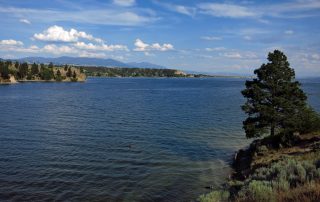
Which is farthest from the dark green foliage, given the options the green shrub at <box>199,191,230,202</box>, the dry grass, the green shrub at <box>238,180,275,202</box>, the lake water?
the dry grass

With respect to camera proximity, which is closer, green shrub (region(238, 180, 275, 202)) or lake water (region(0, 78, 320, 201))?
green shrub (region(238, 180, 275, 202))

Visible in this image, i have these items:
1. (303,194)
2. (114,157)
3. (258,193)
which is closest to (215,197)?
(258,193)

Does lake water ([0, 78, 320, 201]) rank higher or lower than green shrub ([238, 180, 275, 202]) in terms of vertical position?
lower

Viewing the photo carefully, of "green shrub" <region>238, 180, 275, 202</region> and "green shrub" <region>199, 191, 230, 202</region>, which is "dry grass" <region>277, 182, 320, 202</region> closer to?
"green shrub" <region>238, 180, 275, 202</region>

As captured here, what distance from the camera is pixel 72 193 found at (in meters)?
28.0

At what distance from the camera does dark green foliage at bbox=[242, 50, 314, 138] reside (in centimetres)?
3712

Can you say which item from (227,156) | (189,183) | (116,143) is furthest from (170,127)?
(189,183)

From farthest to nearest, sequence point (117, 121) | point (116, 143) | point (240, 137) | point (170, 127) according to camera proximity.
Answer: point (117, 121) → point (170, 127) → point (240, 137) → point (116, 143)

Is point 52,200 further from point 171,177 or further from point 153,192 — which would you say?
point 171,177

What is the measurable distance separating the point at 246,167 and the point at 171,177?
7024mm

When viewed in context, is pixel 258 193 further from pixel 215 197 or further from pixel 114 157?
pixel 114 157

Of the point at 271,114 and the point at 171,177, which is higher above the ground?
the point at 271,114

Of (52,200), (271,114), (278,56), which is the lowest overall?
(52,200)

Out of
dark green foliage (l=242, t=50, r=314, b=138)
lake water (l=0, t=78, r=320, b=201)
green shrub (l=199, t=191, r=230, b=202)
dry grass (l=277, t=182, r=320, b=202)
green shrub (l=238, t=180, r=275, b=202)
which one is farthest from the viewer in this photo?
dark green foliage (l=242, t=50, r=314, b=138)
